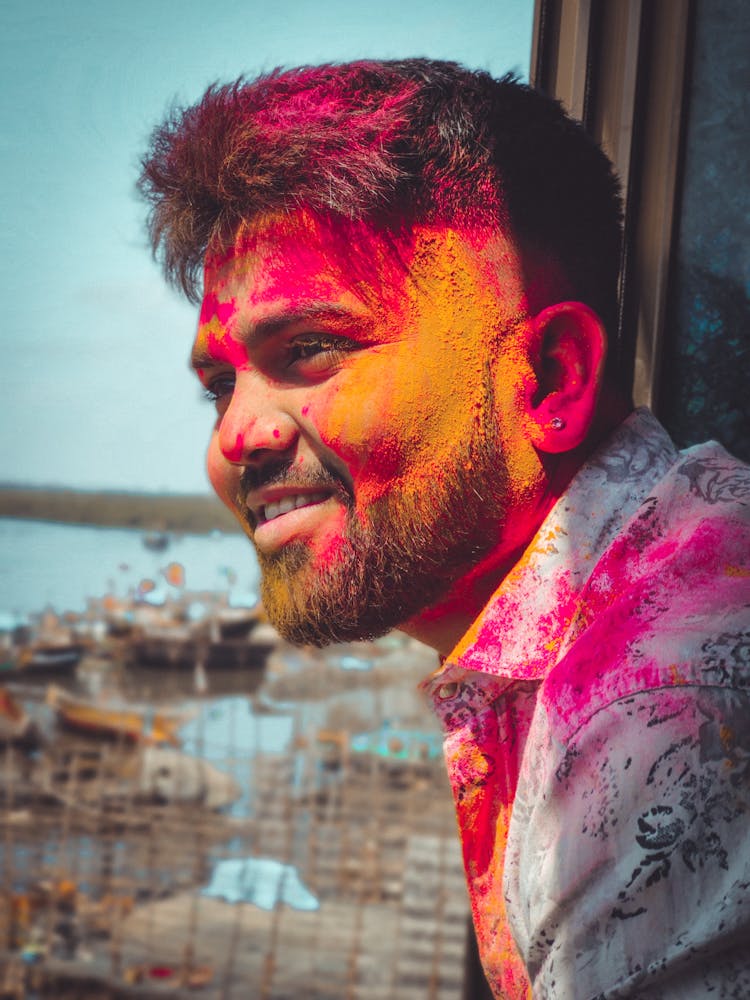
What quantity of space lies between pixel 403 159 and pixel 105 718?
28.8 ft

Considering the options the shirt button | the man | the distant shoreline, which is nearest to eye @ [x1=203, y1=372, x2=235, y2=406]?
the man

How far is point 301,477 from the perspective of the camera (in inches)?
54.0

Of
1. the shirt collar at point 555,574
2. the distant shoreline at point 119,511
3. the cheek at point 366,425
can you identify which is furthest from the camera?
the distant shoreline at point 119,511

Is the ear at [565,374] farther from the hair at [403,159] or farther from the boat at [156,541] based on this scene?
the boat at [156,541]

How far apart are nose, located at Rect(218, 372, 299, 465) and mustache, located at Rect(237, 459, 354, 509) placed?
2 centimetres

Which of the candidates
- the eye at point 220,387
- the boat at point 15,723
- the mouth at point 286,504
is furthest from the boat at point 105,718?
the mouth at point 286,504

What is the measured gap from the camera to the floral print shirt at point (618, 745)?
2.91 feet

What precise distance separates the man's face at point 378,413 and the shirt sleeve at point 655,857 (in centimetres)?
45

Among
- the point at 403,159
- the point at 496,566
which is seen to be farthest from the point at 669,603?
the point at 403,159

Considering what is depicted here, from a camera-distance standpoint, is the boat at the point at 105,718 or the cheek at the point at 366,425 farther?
the boat at the point at 105,718

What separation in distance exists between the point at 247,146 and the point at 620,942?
3.72 ft

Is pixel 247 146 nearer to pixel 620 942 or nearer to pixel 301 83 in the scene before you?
pixel 301 83

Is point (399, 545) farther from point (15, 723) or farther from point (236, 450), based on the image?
point (15, 723)

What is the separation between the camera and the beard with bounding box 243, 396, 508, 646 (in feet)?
4.40
